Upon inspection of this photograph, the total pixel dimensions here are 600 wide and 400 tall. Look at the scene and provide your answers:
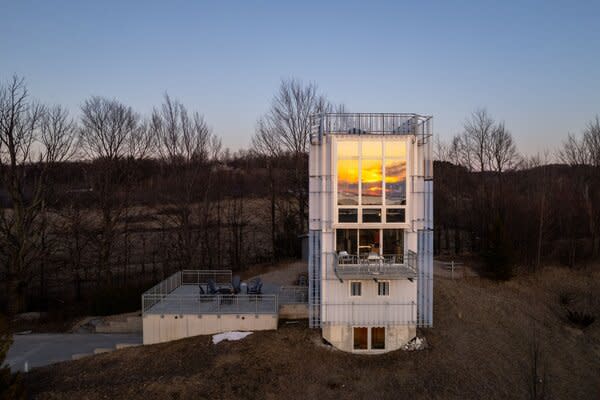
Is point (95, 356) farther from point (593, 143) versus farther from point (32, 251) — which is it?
point (593, 143)

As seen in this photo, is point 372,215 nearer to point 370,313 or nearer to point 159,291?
point 370,313

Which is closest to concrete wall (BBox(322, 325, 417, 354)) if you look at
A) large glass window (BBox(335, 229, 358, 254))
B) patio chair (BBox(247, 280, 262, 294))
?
large glass window (BBox(335, 229, 358, 254))

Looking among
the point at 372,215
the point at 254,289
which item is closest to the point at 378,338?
the point at 372,215

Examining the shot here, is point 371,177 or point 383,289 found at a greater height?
point 371,177

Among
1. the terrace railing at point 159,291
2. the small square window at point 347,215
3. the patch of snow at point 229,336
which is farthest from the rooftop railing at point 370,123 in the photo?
the terrace railing at point 159,291

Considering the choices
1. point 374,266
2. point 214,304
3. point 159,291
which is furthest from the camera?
point 159,291

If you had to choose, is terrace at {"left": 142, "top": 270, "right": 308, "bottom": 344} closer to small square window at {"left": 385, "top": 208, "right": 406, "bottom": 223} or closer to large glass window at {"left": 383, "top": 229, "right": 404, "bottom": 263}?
large glass window at {"left": 383, "top": 229, "right": 404, "bottom": 263}
